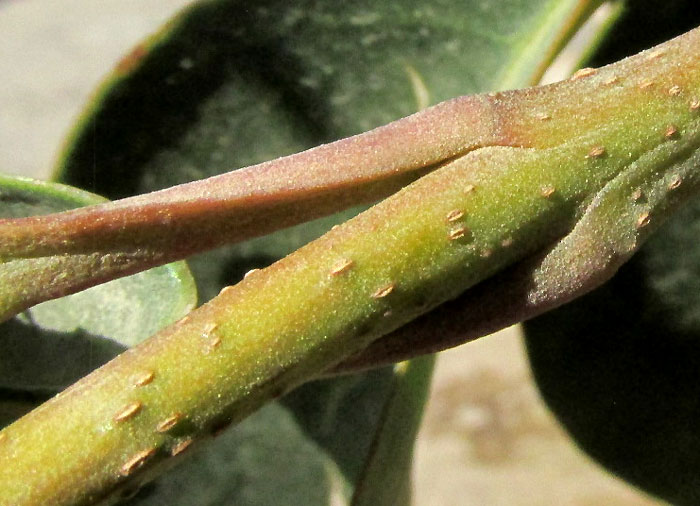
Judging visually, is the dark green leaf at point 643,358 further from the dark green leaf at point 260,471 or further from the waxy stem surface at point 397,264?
the waxy stem surface at point 397,264

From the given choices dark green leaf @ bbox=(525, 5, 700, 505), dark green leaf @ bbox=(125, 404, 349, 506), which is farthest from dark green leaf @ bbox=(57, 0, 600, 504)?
dark green leaf @ bbox=(525, 5, 700, 505)

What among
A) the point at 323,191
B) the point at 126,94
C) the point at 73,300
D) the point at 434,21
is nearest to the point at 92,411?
the point at 323,191

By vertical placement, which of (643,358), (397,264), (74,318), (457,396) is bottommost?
(457,396)

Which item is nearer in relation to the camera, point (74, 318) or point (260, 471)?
point (74, 318)

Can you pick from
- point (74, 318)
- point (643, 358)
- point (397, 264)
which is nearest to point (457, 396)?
point (643, 358)

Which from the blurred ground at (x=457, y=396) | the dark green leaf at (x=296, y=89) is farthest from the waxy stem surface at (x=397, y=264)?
the blurred ground at (x=457, y=396)

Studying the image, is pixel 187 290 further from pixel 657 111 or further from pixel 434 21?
pixel 434 21

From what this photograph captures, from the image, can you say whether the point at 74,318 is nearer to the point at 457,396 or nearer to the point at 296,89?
the point at 296,89
